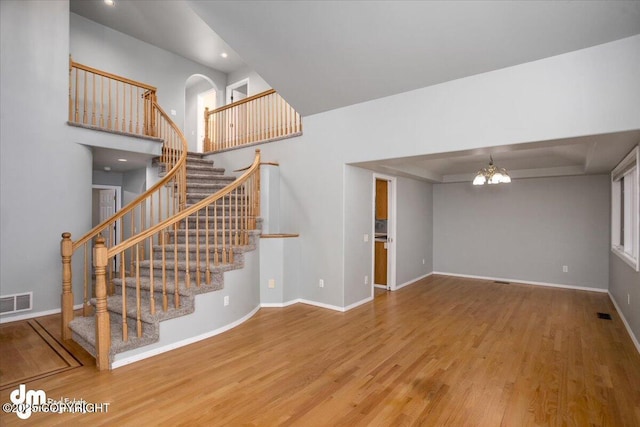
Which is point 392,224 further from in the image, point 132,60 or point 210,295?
point 132,60

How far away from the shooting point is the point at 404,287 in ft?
20.2

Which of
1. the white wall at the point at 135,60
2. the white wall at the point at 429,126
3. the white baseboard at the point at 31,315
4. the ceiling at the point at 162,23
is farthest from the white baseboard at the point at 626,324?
the white wall at the point at 135,60

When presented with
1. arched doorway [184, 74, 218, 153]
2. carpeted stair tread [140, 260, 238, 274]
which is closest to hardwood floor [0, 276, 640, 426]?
carpeted stair tread [140, 260, 238, 274]

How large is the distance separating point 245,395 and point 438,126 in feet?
10.6

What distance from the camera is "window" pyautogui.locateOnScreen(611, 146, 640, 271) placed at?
12.0 feet

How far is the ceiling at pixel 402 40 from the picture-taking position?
260 cm

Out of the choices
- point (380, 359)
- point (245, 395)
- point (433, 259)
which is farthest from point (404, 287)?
point (245, 395)

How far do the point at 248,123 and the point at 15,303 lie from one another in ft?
14.9

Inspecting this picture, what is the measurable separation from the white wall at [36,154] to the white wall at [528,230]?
23.6 ft

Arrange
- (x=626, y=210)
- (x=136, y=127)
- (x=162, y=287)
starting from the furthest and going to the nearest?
(x=136, y=127) → (x=626, y=210) → (x=162, y=287)

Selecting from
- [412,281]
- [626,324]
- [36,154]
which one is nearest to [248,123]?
[36,154]

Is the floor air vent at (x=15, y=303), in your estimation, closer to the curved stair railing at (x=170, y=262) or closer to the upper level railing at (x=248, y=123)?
the curved stair railing at (x=170, y=262)

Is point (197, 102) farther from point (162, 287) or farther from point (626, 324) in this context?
point (626, 324)

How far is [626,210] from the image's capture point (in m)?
4.52
